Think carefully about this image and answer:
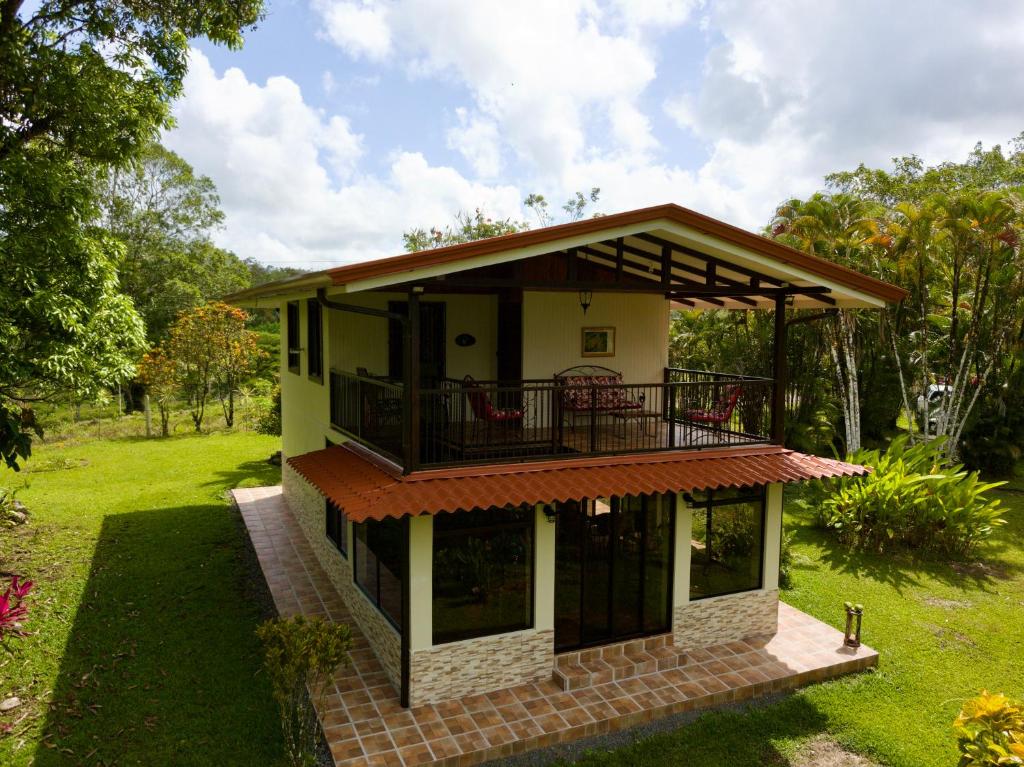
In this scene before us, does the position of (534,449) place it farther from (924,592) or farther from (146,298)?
(146,298)

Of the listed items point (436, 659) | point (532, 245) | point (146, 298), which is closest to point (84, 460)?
point (146, 298)

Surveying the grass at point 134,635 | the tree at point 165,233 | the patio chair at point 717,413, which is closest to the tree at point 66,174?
the grass at point 134,635

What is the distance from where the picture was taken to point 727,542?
10.1 m

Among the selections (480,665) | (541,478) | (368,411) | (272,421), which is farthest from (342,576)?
(272,421)

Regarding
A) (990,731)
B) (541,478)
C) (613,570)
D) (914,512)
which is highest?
(541,478)

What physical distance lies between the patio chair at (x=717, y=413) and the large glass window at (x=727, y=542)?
1115 millimetres

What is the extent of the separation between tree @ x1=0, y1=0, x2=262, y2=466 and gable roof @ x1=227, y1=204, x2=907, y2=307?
3.27 m

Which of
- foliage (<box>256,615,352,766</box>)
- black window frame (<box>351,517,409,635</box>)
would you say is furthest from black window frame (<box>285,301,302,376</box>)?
foliage (<box>256,615,352,766</box>)

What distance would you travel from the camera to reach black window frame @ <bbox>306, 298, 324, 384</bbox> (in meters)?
12.5

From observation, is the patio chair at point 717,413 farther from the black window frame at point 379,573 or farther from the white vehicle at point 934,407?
the white vehicle at point 934,407

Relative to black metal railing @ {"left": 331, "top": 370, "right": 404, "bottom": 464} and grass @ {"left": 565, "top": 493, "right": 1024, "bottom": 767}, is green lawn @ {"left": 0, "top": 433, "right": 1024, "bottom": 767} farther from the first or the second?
black metal railing @ {"left": 331, "top": 370, "right": 404, "bottom": 464}

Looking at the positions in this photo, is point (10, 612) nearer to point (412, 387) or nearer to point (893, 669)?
point (412, 387)

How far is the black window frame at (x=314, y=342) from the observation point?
41.2 ft

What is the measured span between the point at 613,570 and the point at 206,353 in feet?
74.0
